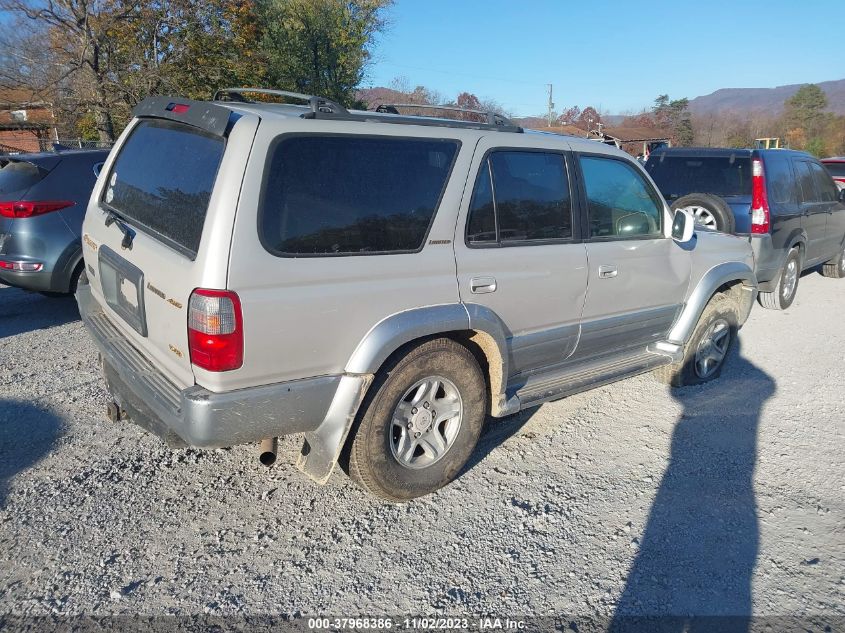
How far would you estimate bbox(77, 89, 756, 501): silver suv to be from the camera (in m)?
2.60

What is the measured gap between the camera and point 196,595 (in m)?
2.62

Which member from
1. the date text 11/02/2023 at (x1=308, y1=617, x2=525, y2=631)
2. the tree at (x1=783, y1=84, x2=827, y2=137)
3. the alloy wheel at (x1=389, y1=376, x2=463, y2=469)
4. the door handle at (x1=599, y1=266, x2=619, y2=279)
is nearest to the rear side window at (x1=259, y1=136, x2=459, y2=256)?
the alloy wheel at (x1=389, y1=376, x2=463, y2=469)

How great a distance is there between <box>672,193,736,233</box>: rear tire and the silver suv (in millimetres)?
2850

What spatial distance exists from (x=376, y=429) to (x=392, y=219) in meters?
1.03

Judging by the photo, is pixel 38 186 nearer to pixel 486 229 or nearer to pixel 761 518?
pixel 486 229

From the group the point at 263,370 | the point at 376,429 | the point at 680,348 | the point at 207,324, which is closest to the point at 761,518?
the point at 680,348

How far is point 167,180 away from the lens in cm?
304

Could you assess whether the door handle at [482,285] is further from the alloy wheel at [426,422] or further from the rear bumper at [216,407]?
the rear bumper at [216,407]

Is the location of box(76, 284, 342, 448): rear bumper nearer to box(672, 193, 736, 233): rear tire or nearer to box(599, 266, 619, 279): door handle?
box(599, 266, 619, 279): door handle

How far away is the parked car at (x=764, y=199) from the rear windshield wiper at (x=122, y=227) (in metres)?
5.58

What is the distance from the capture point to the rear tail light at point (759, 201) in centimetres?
667

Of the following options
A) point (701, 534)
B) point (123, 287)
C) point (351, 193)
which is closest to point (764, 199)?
point (701, 534)

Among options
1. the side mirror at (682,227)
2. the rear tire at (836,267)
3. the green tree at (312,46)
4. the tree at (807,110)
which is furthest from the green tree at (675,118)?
the side mirror at (682,227)

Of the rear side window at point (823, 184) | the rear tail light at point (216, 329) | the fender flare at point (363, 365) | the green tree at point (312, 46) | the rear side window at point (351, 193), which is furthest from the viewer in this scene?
the green tree at point (312, 46)
